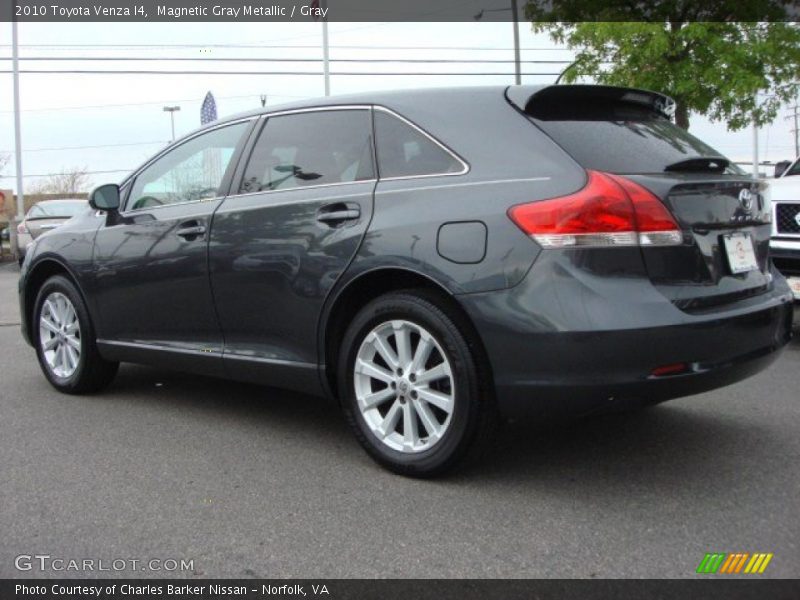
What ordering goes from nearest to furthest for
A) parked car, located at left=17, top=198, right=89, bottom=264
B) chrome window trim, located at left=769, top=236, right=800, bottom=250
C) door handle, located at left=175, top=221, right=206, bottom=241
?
door handle, located at left=175, top=221, right=206, bottom=241 < chrome window trim, located at left=769, top=236, right=800, bottom=250 < parked car, located at left=17, top=198, right=89, bottom=264

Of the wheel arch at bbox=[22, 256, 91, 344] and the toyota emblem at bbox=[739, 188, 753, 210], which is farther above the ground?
the toyota emblem at bbox=[739, 188, 753, 210]

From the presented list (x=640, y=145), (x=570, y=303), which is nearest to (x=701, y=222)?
(x=640, y=145)

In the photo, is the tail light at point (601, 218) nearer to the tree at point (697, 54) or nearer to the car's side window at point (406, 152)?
the car's side window at point (406, 152)

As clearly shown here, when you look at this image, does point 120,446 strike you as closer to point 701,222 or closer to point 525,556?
point 525,556

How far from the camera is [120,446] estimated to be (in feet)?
13.1

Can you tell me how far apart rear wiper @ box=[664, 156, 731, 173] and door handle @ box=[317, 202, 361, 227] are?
1.31m

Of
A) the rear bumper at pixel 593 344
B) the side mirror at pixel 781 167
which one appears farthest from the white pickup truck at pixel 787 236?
the rear bumper at pixel 593 344

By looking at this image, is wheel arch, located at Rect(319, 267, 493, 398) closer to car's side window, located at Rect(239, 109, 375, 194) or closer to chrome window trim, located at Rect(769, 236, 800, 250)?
car's side window, located at Rect(239, 109, 375, 194)

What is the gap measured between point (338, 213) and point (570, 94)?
3.69 feet

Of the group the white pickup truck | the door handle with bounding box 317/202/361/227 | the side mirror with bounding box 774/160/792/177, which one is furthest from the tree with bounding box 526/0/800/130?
the door handle with bounding box 317/202/361/227

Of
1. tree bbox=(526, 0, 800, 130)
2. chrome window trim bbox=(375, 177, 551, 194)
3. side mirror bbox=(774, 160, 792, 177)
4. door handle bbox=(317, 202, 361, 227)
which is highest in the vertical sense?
tree bbox=(526, 0, 800, 130)

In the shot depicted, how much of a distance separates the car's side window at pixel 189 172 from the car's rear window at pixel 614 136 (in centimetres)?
176

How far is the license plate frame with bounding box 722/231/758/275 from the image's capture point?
323cm
